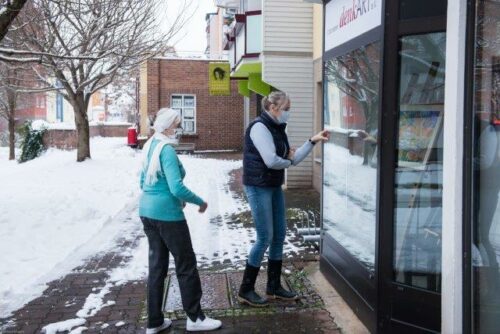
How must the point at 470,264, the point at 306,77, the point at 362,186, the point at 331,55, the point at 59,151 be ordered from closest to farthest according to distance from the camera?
the point at 470,264 < the point at 362,186 < the point at 331,55 < the point at 306,77 < the point at 59,151

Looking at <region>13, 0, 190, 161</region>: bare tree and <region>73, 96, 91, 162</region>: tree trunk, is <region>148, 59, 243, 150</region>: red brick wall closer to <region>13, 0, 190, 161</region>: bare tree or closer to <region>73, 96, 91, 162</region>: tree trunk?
<region>13, 0, 190, 161</region>: bare tree

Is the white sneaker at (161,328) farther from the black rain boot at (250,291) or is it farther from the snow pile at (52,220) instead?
the snow pile at (52,220)

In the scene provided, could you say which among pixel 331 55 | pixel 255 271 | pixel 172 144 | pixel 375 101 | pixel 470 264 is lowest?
pixel 255 271

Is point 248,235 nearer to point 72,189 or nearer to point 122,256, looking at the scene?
point 122,256

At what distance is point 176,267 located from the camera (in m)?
4.24

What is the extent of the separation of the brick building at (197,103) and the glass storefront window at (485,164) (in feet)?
73.0

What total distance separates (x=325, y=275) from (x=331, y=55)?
211cm

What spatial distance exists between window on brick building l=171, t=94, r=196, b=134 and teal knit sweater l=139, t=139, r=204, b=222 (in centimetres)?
2111

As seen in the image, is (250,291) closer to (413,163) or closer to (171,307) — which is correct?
(171,307)

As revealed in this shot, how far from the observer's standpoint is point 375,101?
4.20m

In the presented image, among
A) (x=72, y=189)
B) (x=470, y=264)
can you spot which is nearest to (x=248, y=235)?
(x=470, y=264)

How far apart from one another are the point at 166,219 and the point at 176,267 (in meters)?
0.42

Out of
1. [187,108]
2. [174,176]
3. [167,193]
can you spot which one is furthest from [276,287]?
[187,108]

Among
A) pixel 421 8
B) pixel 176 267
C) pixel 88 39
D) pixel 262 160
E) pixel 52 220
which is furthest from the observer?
pixel 88 39
